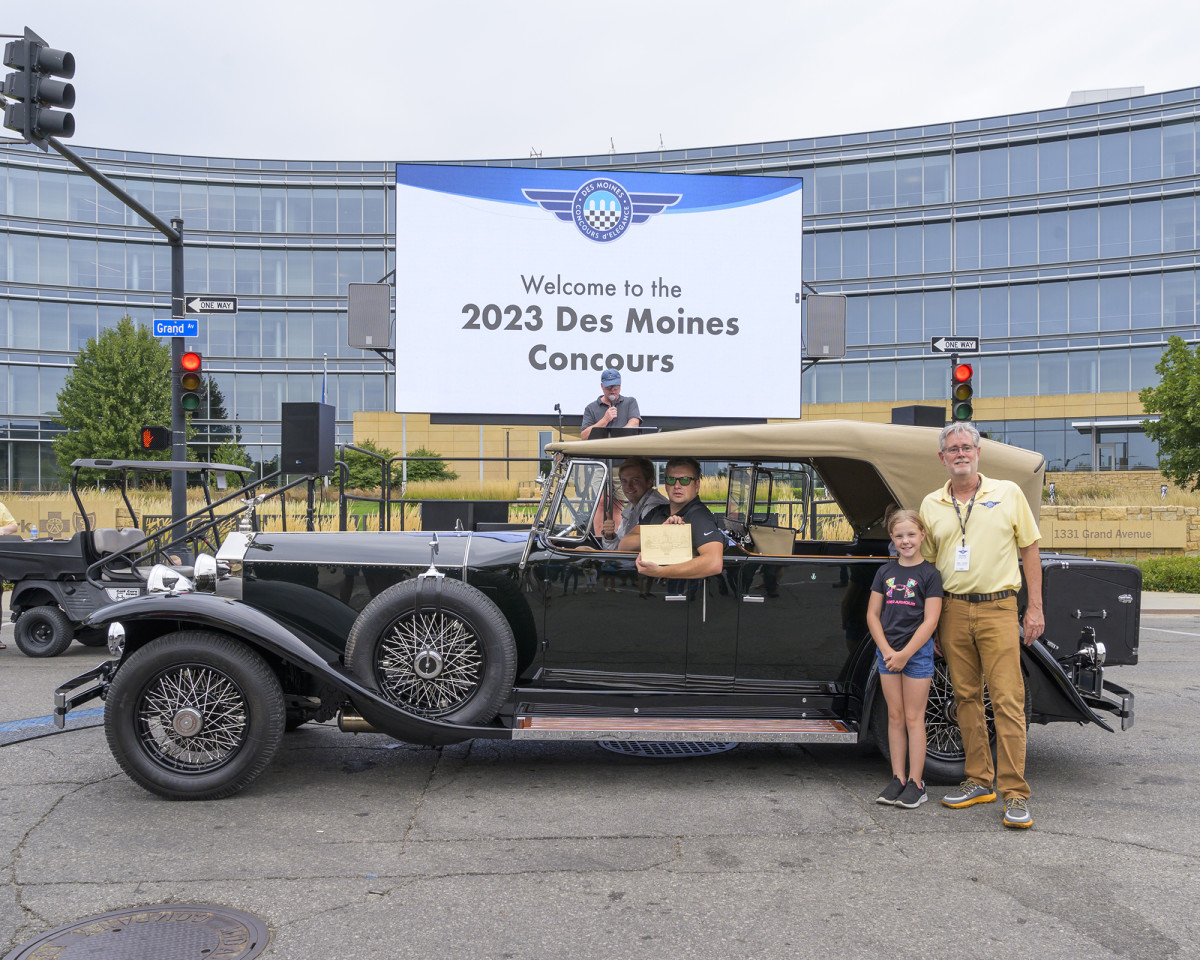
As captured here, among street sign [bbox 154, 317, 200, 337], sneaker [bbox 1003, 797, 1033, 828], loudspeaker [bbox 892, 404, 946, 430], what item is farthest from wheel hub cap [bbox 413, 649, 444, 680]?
street sign [bbox 154, 317, 200, 337]

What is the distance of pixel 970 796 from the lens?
4590 millimetres

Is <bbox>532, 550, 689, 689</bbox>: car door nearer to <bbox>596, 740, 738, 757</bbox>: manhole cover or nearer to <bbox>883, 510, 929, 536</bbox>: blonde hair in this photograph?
<bbox>596, 740, 738, 757</bbox>: manhole cover

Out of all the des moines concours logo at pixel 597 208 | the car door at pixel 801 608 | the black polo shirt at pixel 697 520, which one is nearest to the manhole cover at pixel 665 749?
the car door at pixel 801 608

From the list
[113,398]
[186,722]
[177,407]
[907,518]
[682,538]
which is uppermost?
[113,398]

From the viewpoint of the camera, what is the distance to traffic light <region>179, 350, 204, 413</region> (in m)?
12.4

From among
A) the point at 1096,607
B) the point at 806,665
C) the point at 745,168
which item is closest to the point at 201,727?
the point at 806,665

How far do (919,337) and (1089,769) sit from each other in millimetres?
38479

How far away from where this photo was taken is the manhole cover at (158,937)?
3.05 m

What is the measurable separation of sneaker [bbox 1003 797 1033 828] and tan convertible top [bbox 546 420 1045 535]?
4.99ft

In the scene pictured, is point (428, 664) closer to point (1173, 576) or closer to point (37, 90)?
point (37, 90)

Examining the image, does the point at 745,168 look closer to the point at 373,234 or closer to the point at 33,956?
the point at 373,234

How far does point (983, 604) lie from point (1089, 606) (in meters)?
1.03

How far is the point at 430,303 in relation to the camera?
43.7 ft

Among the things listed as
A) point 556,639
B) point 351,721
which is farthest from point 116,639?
point 556,639
